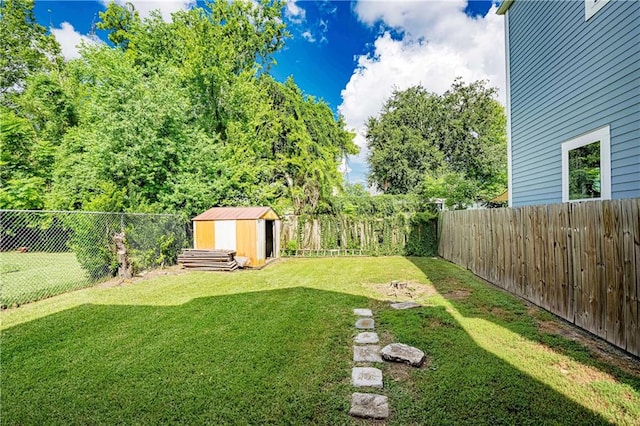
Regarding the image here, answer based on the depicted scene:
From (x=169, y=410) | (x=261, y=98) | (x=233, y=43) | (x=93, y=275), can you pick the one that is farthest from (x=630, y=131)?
(x=233, y=43)

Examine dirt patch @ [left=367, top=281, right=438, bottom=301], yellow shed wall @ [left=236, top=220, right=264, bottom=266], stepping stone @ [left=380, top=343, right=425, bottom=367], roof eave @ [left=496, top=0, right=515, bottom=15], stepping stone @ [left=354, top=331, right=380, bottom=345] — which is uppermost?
roof eave @ [left=496, top=0, right=515, bottom=15]

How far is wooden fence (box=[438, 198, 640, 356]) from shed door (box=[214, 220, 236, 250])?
660cm

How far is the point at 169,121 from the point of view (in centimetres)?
977

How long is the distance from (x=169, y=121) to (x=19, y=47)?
11.5m

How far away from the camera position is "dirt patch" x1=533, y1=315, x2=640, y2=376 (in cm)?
260

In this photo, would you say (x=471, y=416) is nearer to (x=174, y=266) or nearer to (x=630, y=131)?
(x=630, y=131)

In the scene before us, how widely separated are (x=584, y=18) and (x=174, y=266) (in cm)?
1070

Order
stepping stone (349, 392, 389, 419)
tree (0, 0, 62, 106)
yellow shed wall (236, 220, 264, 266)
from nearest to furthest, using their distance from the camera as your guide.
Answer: stepping stone (349, 392, 389, 419) < yellow shed wall (236, 220, 264, 266) < tree (0, 0, 62, 106)

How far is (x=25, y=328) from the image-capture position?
3900 millimetres

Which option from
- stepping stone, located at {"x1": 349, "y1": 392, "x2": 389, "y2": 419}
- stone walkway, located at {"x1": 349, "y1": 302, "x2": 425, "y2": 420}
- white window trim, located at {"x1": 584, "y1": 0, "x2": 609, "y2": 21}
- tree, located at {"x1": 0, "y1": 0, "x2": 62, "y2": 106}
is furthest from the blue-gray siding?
tree, located at {"x1": 0, "y1": 0, "x2": 62, "y2": 106}

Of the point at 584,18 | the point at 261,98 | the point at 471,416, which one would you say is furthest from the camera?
the point at 261,98

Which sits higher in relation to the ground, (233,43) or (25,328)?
(233,43)

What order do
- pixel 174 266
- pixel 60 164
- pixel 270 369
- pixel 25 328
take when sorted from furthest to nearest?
1. pixel 60 164
2. pixel 174 266
3. pixel 25 328
4. pixel 270 369

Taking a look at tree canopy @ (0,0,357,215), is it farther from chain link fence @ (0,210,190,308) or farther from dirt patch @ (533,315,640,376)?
dirt patch @ (533,315,640,376)
